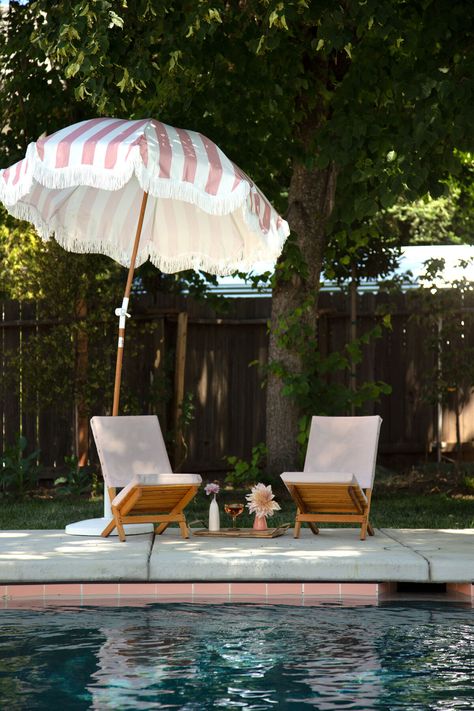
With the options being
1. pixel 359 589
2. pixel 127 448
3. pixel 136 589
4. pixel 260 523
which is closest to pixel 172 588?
pixel 136 589

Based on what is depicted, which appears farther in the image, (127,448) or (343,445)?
(343,445)

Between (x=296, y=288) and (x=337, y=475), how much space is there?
3890 mm

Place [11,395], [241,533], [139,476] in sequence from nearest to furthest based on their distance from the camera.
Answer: [139,476]
[241,533]
[11,395]

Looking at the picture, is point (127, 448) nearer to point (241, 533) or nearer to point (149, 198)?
point (241, 533)

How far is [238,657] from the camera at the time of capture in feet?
17.1

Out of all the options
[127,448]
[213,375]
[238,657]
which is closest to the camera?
[238,657]

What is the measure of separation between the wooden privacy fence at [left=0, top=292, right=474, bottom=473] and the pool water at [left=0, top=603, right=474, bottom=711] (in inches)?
236

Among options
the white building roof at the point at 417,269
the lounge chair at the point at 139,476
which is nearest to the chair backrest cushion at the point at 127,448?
the lounge chair at the point at 139,476

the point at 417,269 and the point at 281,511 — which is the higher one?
the point at 417,269


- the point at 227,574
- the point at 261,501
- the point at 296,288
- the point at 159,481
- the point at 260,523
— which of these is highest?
the point at 296,288

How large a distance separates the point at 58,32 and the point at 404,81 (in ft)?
9.15

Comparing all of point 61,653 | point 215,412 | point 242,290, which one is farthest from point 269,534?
point 242,290

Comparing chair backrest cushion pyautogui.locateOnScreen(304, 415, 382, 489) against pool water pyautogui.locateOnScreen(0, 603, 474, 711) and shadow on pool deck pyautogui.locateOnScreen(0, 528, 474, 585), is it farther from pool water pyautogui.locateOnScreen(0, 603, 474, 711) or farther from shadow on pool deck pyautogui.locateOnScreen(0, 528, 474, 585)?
pool water pyautogui.locateOnScreen(0, 603, 474, 711)

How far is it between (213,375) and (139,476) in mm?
5797
